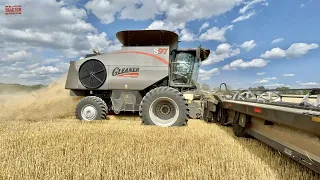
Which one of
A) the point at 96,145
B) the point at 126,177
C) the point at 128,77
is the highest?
the point at 128,77

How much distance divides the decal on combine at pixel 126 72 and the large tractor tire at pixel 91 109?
0.90 metres

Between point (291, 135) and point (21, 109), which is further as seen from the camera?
point (21, 109)

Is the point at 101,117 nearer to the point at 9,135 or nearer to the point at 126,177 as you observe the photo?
the point at 9,135

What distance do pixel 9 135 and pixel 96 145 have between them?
1.85m

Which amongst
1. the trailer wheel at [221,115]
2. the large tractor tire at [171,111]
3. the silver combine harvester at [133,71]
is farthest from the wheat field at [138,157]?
the silver combine harvester at [133,71]

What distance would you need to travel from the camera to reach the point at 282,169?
321 cm

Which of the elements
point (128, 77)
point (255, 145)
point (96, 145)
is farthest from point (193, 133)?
point (128, 77)

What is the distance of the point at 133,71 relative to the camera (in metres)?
7.18

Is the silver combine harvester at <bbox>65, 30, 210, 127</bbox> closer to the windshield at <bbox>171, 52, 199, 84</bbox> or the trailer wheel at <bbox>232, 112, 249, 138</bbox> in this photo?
the windshield at <bbox>171, 52, 199, 84</bbox>

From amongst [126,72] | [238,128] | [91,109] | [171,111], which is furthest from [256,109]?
[91,109]

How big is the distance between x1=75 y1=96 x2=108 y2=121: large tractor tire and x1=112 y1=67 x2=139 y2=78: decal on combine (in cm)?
90

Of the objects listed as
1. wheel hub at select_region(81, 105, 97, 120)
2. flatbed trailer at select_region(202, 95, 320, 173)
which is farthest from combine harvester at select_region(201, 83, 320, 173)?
wheel hub at select_region(81, 105, 97, 120)

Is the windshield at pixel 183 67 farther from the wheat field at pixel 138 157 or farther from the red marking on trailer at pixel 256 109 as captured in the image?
the red marking on trailer at pixel 256 109

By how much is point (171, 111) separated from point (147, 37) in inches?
90.7
